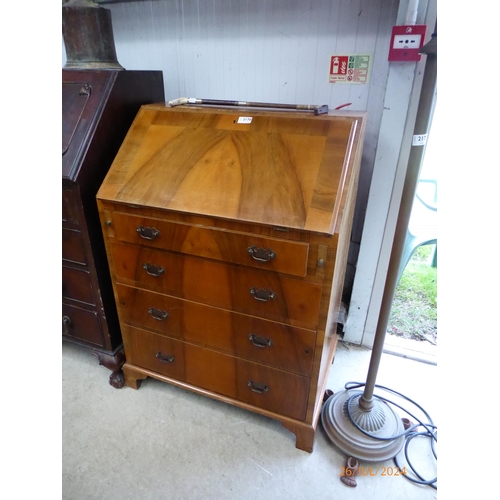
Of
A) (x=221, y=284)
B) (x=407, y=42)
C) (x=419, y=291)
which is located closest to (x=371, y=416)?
(x=221, y=284)

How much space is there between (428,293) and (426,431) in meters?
1.03

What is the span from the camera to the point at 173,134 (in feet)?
4.07

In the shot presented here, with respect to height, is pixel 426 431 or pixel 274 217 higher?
pixel 274 217

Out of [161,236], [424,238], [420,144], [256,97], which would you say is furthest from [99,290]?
[424,238]

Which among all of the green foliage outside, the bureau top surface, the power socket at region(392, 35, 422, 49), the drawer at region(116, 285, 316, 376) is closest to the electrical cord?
the drawer at region(116, 285, 316, 376)

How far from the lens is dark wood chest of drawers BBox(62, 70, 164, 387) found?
1.27 m

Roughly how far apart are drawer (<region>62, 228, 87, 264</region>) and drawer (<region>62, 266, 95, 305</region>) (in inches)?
2.1

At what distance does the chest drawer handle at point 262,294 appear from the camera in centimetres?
113

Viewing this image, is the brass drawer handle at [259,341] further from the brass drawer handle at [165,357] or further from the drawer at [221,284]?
the brass drawer handle at [165,357]

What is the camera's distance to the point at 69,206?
1.31m

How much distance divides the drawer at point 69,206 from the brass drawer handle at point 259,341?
2.60ft

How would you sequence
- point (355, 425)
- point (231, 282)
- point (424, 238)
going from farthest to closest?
point (424, 238), point (355, 425), point (231, 282)

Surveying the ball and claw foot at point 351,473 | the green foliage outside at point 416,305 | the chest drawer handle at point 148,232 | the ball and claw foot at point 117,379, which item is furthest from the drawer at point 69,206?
the green foliage outside at point 416,305

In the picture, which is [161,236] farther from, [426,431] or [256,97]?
[426,431]
